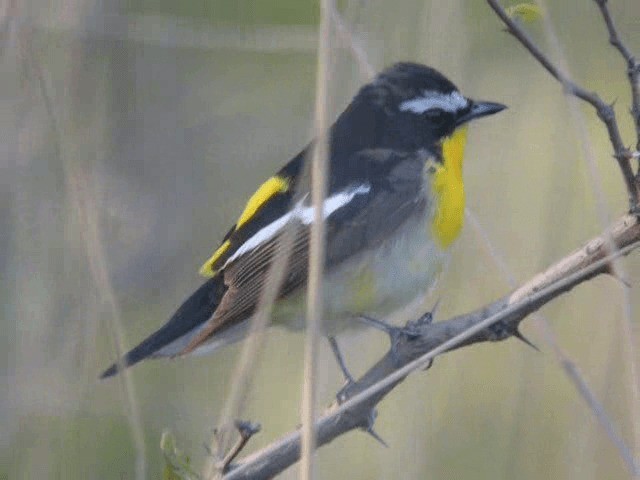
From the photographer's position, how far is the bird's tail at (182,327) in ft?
8.85

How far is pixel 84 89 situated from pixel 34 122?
0.14 meters

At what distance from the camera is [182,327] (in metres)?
2.76

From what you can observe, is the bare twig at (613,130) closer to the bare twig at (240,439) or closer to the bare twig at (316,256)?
the bare twig at (316,256)

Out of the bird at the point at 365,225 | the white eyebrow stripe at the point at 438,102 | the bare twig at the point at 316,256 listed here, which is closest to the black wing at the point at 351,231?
the bird at the point at 365,225

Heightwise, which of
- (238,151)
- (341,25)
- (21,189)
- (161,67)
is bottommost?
(341,25)

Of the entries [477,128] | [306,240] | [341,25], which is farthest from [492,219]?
[341,25]

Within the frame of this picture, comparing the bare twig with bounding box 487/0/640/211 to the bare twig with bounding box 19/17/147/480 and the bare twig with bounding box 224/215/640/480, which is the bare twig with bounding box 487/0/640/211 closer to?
the bare twig with bounding box 224/215/640/480

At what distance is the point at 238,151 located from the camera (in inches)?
176

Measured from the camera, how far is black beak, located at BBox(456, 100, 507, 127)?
9.76ft

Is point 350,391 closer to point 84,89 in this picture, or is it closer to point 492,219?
point 84,89

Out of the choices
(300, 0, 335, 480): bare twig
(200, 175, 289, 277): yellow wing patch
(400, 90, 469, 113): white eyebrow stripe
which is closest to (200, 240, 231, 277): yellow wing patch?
(200, 175, 289, 277): yellow wing patch

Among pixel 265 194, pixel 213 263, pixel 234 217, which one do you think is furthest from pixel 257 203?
pixel 234 217

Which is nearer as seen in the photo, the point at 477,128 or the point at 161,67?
the point at 477,128

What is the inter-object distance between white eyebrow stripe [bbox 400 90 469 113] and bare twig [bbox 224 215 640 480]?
1070 millimetres
